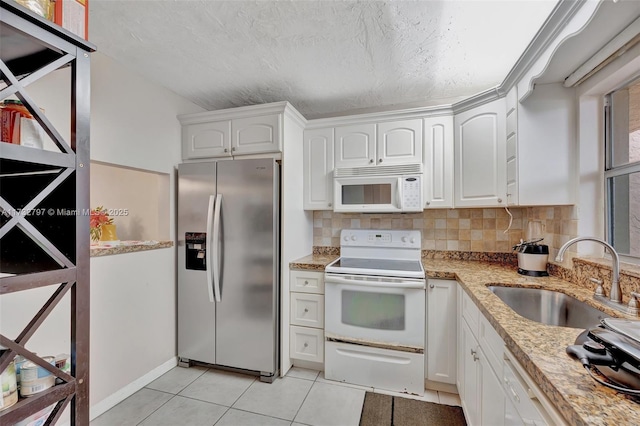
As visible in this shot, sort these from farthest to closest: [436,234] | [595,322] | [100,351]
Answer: [436,234]
[100,351]
[595,322]

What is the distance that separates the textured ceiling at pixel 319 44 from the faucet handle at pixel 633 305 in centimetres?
142

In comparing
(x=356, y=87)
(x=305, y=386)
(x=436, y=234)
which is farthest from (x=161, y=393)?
(x=356, y=87)

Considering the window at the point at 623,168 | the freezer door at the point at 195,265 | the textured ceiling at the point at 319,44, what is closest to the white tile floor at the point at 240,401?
the freezer door at the point at 195,265

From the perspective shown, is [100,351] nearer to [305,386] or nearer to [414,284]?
[305,386]

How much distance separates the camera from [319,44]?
1745 millimetres

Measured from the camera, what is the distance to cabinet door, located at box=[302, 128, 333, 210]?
2568 millimetres

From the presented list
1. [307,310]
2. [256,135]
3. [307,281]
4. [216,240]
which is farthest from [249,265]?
[256,135]

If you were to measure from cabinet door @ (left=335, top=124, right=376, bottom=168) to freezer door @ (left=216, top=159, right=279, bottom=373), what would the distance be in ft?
2.23

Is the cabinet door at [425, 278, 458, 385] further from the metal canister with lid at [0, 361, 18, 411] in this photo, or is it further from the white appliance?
the metal canister with lid at [0, 361, 18, 411]

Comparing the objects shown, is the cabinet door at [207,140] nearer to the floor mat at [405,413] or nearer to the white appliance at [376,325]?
the white appliance at [376,325]

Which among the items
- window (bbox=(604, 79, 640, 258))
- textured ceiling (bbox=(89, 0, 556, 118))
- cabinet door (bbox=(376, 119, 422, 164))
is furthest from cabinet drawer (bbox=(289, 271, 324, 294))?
window (bbox=(604, 79, 640, 258))

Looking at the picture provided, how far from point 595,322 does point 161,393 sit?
2628mm

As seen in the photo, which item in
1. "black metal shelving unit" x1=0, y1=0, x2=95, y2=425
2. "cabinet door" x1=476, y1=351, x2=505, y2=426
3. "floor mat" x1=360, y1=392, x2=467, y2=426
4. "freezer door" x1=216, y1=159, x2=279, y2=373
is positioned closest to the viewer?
"black metal shelving unit" x1=0, y1=0, x2=95, y2=425

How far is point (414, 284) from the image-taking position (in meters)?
1.96
